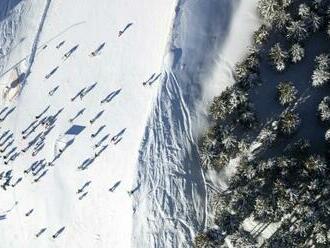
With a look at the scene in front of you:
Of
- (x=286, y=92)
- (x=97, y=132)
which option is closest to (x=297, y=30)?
(x=286, y=92)

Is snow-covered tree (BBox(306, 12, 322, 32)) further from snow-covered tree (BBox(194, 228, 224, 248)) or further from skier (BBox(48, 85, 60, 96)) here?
skier (BBox(48, 85, 60, 96))

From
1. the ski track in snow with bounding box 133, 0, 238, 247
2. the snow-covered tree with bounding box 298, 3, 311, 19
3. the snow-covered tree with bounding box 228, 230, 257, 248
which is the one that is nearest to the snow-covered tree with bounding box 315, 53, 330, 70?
Answer: the snow-covered tree with bounding box 298, 3, 311, 19

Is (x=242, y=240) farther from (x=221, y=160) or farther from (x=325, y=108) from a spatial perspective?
(x=325, y=108)

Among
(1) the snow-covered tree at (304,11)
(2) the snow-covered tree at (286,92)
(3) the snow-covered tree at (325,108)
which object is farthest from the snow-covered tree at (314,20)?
(3) the snow-covered tree at (325,108)

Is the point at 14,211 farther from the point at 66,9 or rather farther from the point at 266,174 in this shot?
the point at 266,174

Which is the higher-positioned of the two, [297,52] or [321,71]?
[297,52]

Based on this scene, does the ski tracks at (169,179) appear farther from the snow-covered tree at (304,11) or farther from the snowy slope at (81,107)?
the snow-covered tree at (304,11)
